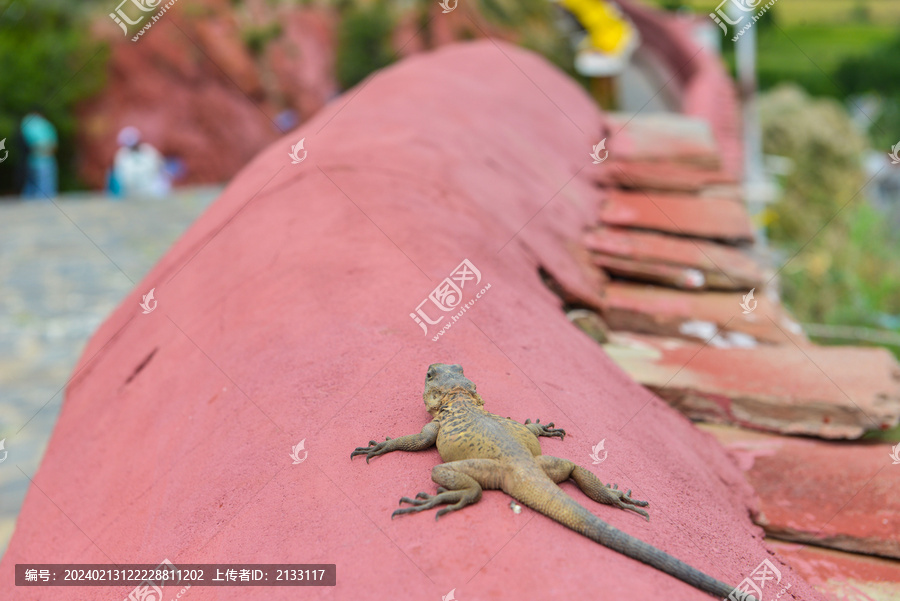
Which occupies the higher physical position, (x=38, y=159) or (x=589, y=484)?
(x=38, y=159)

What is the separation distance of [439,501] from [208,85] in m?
19.9

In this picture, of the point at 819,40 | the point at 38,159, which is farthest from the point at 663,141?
the point at 819,40

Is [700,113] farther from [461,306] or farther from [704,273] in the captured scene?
[461,306]

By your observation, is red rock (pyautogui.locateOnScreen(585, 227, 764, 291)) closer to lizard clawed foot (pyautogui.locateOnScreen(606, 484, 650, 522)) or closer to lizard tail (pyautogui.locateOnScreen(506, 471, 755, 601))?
lizard clawed foot (pyautogui.locateOnScreen(606, 484, 650, 522))

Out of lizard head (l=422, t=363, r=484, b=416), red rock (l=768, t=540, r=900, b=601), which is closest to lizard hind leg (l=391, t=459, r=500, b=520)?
lizard head (l=422, t=363, r=484, b=416)

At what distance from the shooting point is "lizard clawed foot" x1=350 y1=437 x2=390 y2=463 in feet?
6.79

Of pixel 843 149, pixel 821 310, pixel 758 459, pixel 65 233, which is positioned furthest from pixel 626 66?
pixel 758 459

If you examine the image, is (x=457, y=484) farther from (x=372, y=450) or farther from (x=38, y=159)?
(x=38, y=159)

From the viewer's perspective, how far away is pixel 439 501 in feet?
6.08

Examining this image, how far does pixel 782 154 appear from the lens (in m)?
18.0

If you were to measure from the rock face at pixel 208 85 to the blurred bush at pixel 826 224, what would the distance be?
11.8m

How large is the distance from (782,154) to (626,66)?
5.07 metres

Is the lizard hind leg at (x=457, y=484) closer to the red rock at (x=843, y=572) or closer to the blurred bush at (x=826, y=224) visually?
the red rock at (x=843, y=572)

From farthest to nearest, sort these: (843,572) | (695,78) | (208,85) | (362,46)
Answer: (362,46) < (208,85) < (695,78) < (843,572)
